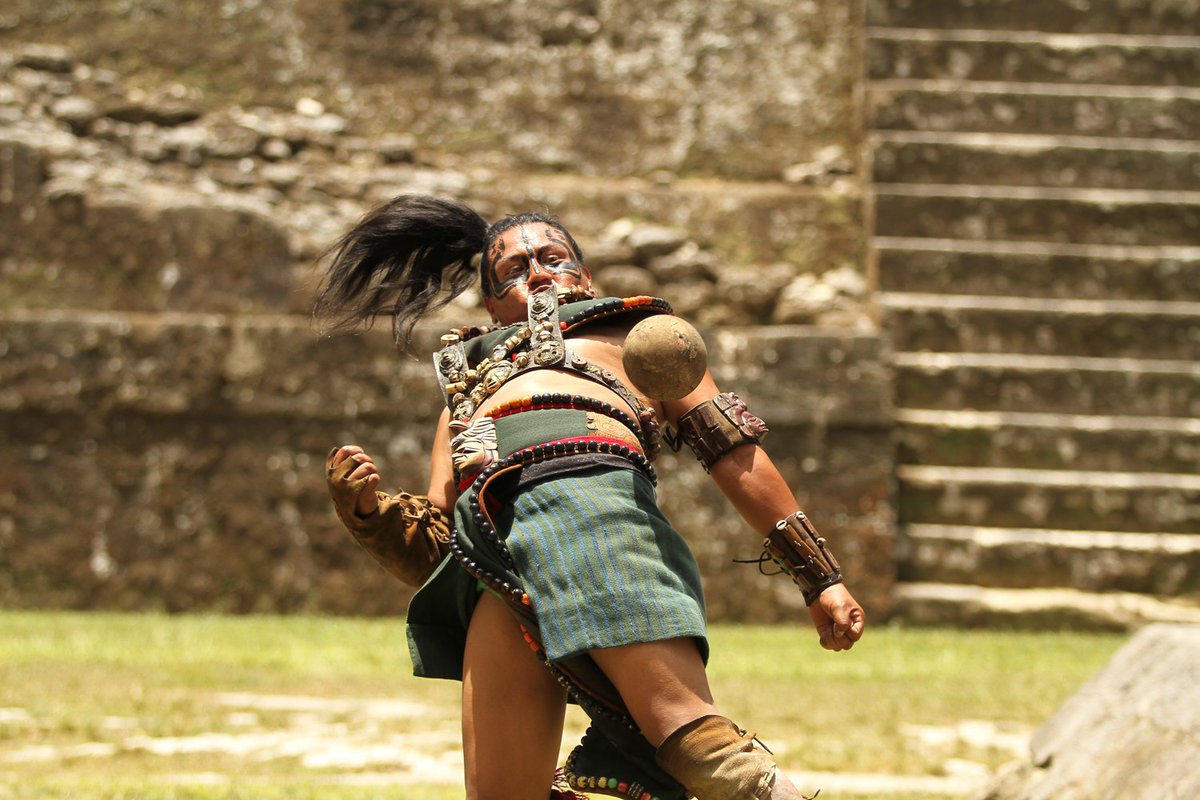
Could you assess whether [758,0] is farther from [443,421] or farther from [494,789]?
[494,789]

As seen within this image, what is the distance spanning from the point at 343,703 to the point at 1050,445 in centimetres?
398

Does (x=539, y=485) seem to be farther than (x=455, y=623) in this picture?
No

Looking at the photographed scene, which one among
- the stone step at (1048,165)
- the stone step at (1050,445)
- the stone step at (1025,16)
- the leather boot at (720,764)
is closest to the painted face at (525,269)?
the leather boot at (720,764)

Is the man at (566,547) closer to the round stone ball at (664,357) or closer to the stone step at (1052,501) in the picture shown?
the round stone ball at (664,357)

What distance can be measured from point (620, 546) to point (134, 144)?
6497 millimetres

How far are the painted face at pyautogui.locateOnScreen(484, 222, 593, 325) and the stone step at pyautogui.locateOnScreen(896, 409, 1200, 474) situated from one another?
15.3 ft

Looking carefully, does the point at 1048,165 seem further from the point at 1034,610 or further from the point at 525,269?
the point at 525,269

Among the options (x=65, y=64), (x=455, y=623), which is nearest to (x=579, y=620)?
(x=455, y=623)

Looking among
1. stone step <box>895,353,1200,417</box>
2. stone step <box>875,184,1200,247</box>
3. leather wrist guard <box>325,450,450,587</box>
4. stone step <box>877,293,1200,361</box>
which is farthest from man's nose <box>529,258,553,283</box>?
stone step <box>875,184,1200,247</box>

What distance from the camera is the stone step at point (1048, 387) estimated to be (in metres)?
7.53

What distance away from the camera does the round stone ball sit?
8.54 feet

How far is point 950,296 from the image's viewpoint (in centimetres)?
791

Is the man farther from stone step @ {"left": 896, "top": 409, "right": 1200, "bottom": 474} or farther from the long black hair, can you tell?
stone step @ {"left": 896, "top": 409, "right": 1200, "bottom": 474}

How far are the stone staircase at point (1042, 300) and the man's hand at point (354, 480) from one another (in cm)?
466
